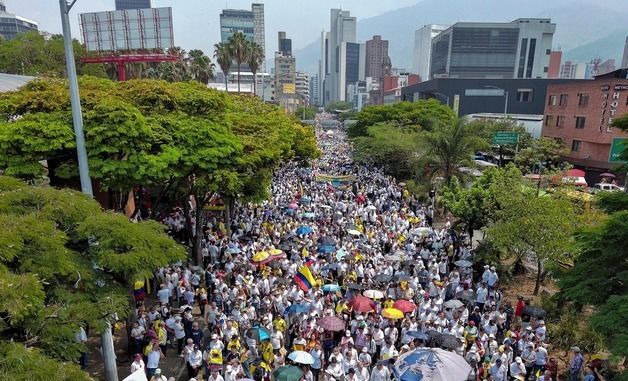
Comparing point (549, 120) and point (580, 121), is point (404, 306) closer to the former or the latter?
point (580, 121)

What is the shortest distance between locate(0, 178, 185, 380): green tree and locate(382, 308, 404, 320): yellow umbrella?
18.8ft

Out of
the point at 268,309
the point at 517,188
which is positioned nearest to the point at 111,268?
the point at 268,309

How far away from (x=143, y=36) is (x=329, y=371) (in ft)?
114

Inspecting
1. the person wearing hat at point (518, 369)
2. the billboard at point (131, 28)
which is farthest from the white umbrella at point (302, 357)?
the billboard at point (131, 28)

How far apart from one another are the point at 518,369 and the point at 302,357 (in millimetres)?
4939

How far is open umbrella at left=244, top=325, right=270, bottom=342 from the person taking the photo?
10977 millimetres

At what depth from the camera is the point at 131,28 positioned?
1447 inches

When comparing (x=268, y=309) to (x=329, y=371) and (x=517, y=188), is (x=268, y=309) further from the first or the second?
(x=517, y=188)

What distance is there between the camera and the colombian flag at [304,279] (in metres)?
14.2

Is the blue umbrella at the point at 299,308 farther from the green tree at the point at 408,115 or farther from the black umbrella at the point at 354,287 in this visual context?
the green tree at the point at 408,115

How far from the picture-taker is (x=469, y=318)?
1327 cm

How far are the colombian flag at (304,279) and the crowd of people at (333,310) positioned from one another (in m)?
0.04

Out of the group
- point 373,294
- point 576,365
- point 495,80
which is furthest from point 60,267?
point 495,80

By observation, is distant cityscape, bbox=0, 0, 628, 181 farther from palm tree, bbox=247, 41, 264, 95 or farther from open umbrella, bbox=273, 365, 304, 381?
open umbrella, bbox=273, 365, 304, 381
